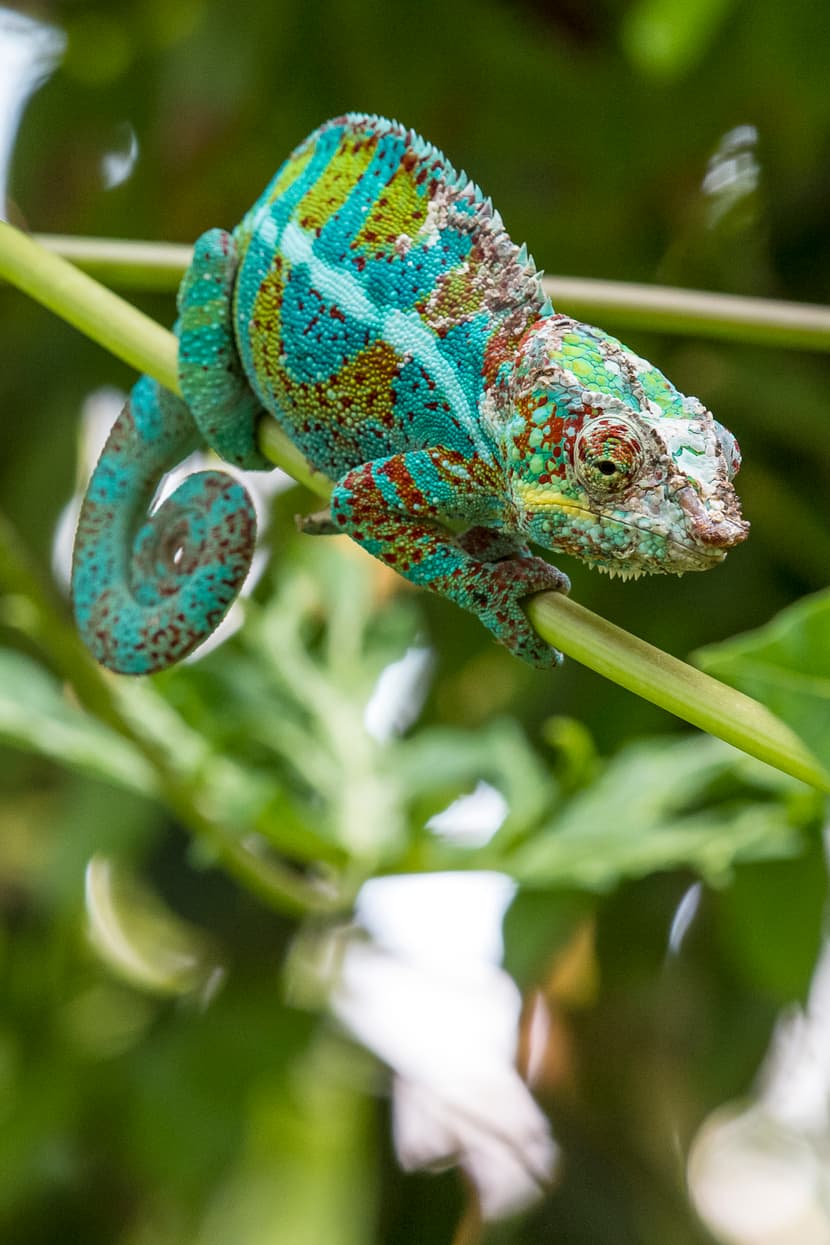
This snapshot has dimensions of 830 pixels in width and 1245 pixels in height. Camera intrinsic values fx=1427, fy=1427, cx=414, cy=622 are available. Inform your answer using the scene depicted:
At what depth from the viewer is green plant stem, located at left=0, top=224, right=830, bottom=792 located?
0.72m

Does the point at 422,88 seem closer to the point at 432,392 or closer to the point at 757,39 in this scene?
the point at 757,39

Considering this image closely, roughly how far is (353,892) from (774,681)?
1050 millimetres

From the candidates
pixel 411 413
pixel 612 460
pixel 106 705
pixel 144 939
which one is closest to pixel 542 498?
pixel 612 460

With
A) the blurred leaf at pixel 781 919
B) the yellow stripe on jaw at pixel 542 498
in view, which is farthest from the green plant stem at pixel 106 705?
the yellow stripe on jaw at pixel 542 498

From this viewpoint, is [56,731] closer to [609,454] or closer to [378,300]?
[378,300]

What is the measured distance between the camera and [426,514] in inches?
38.5

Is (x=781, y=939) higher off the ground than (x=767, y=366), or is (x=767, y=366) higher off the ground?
(x=767, y=366)

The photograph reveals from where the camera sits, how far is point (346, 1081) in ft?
7.01

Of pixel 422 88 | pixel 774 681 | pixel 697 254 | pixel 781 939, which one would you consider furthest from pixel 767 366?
pixel 774 681

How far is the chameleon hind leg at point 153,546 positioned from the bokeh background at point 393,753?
553 millimetres

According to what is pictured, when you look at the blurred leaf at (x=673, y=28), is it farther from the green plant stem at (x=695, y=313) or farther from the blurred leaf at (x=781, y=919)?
the blurred leaf at (x=781, y=919)

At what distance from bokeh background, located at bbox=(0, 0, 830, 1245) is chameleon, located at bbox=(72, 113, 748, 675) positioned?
26.2 inches

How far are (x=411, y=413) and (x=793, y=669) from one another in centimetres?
35

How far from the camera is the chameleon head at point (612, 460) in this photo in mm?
790
